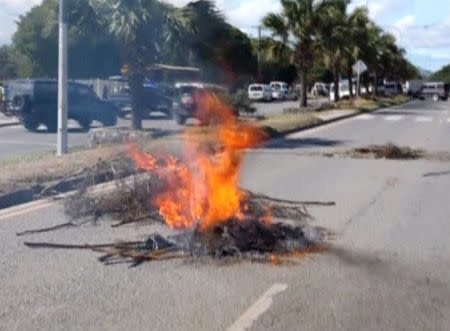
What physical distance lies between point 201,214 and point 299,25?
34545 mm

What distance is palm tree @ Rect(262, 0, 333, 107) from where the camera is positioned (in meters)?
41.4

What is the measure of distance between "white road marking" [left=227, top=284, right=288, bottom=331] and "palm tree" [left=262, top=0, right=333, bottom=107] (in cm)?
3600

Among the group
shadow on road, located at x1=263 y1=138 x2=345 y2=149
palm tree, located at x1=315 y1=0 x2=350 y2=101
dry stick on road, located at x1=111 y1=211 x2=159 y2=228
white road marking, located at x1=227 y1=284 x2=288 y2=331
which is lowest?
white road marking, located at x1=227 y1=284 x2=288 y2=331

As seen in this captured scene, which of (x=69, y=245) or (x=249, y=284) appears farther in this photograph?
Answer: (x=69, y=245)

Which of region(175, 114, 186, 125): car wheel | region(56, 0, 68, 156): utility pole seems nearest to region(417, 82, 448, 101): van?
region(175, 114, 186, 125): car wheel

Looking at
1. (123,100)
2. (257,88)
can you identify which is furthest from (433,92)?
(123,100)

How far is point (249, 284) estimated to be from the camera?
21.2ft

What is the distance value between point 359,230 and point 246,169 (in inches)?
243

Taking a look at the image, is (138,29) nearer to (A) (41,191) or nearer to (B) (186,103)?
(A) (41,191)

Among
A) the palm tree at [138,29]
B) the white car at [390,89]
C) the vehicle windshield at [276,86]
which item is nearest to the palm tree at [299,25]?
the palm tree at [138,29]

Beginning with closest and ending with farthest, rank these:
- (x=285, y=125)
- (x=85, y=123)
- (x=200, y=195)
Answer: (x=200, y=195), (x=285, y=125), (x=85, y=123)

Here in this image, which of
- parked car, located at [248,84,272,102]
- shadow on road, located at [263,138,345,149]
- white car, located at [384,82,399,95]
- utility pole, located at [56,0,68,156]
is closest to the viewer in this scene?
utility pole, located at [56,0,68,156]

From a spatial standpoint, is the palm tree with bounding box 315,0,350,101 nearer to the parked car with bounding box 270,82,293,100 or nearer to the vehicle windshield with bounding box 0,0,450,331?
the vehicle windshield with bounding box 0,0,450,331

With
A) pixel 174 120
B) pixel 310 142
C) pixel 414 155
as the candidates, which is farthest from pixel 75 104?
pixel 414 155
